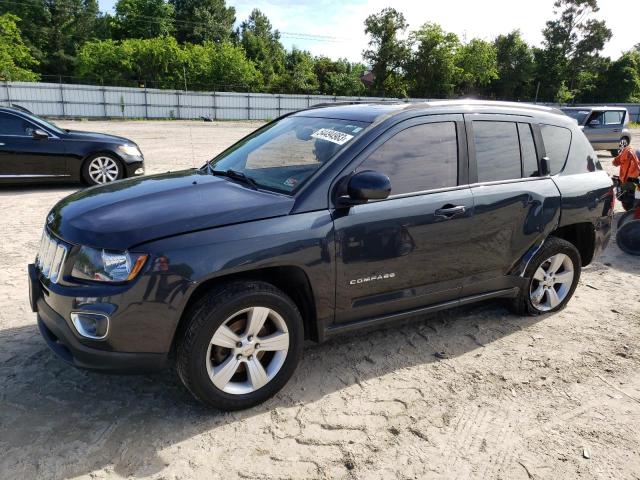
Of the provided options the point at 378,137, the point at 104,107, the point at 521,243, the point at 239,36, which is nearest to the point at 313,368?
the point at 378,137

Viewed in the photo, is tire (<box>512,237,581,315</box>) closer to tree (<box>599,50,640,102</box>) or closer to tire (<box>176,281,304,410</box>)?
tire (<box>176,281,304,410</box>)

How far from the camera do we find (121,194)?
3240 millimetres

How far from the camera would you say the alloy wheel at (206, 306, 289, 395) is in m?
2.86

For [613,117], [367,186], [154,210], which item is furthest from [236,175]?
[613,117]

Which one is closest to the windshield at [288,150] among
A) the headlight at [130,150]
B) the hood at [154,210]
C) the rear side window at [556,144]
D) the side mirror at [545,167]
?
the hood at [154,210]

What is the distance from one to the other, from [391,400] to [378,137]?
1673 mm

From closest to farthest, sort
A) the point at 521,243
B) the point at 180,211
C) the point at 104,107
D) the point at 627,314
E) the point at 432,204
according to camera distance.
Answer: the point at 180,211
the point at 432,204
the point at 521,243
the point at 627,314
the point at 104,107

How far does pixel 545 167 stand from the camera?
4176 millimetres

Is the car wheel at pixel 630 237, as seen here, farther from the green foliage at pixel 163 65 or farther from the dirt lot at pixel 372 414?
the green foliage at pixel 163 65

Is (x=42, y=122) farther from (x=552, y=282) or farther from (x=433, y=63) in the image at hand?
(x=433, y=63)

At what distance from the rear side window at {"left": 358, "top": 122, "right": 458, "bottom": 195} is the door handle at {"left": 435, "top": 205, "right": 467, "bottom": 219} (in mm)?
164

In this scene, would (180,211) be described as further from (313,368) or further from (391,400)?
(391,400)

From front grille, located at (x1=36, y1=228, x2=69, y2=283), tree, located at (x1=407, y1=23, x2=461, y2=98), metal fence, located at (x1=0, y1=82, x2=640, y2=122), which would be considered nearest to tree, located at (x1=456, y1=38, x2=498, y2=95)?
tree, located at (x1=407, y1=23, x2=461, y2=98)

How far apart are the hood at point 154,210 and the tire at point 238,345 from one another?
1.32 feet
